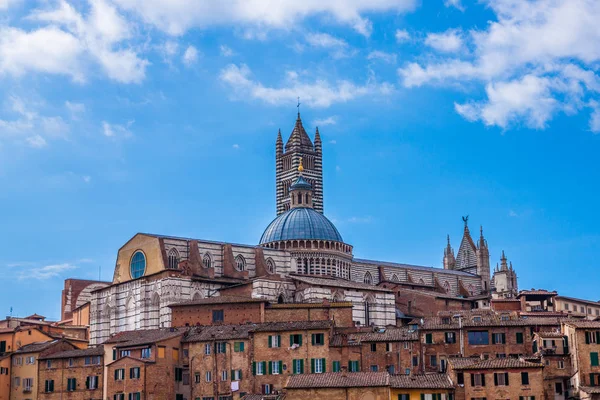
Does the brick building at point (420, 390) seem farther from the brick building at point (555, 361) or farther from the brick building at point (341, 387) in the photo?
the brick building at point (555, 361)

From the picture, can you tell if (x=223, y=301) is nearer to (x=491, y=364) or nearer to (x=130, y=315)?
(x=130, y=315)

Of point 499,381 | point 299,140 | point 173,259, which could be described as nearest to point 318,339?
point 499,381

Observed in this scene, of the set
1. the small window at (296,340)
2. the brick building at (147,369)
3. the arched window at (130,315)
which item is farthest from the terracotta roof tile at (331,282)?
the brick building at (147,369)

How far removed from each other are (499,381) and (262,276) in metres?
29.0

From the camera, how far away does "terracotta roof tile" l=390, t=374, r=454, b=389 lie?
5366 cm

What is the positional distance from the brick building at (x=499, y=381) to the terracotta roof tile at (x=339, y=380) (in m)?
3.81

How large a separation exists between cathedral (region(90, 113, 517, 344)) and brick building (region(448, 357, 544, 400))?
20016mm

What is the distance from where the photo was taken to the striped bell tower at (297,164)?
119062mm

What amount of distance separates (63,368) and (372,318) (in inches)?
993

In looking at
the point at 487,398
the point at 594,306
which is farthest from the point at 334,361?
the point at 594,306

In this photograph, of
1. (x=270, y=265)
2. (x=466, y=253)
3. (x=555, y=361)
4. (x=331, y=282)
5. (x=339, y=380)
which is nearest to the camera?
(x=339, y=380)

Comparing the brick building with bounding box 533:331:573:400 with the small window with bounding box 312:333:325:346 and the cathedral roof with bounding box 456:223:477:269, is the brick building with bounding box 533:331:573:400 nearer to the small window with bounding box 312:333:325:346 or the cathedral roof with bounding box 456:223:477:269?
the small window with bounding box 312:333:325:346

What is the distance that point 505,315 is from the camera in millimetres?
63344

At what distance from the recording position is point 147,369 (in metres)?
59.2
